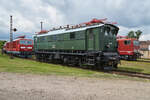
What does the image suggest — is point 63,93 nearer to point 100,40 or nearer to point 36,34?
point 100,40

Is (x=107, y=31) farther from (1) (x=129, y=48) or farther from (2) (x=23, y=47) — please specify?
(2) (x=23, y=47)

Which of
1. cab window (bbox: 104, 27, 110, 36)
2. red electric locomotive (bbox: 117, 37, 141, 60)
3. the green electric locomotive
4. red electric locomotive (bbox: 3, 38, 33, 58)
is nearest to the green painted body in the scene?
the green electric locomotive

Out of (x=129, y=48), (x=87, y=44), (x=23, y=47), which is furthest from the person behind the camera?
(x=23, y=47)

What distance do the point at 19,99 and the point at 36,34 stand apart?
17.8 meters

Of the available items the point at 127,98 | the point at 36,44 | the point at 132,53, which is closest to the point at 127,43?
the point at 132,53

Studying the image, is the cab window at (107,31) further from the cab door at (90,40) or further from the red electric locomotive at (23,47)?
the red electric locomotive at (23,47)

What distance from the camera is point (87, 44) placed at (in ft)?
45.1

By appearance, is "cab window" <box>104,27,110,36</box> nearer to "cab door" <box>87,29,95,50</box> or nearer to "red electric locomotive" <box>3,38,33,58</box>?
"cab door" <box>87,29,95,50</box>

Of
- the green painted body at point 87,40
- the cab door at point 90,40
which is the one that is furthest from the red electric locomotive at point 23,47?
the cab door at point 90,40

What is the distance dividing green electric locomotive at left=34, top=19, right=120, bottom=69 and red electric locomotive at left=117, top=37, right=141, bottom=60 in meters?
11.6

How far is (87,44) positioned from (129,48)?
13.8 meters

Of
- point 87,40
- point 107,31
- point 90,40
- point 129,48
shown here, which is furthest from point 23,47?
point 129,48

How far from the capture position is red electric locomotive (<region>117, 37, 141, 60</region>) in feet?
81.3

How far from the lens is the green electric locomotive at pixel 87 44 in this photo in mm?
12734
